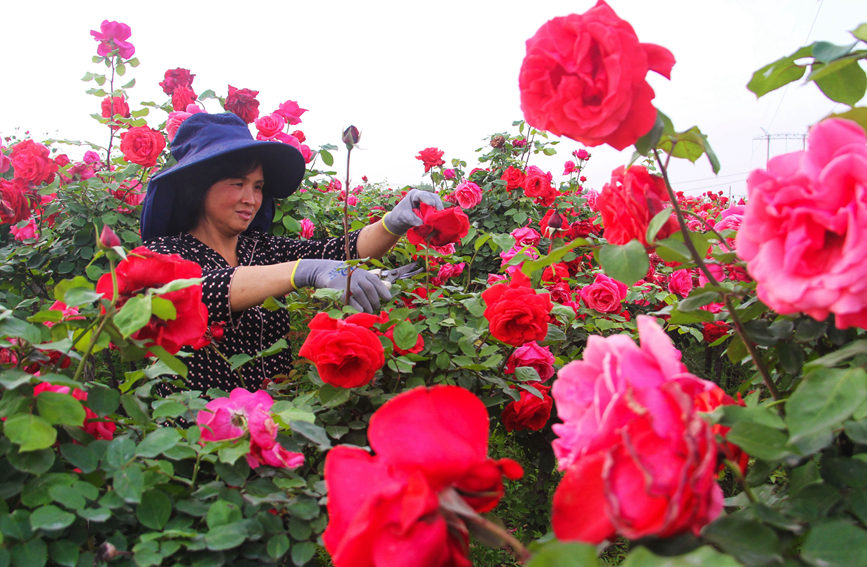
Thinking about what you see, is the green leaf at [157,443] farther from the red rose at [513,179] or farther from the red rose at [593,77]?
the red rose at [513,179]

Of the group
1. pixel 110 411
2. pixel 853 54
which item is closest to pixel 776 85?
pixel 853 54

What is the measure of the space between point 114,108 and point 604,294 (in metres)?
2.85

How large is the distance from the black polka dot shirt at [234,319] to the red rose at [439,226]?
0.50m

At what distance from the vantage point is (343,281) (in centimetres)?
155

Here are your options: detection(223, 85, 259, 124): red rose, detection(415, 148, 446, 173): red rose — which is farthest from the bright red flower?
detection(415, 148, 446, 173): red rose

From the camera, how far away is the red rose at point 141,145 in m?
2.39

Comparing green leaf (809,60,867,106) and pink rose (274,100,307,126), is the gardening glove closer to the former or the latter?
green leaf (809,60,867,106)

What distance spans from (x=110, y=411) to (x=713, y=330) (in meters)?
2.04

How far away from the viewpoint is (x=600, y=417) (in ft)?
1.39

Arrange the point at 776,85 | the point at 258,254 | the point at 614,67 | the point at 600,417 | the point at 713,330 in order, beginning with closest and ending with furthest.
Answer: the point at 600,417
the point at 614,67
the point at 776,85
the point at 713,330
the point at 258,254

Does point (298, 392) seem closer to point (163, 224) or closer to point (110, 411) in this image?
point (110, 411)

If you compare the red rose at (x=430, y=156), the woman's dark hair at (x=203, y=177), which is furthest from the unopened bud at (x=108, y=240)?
the red rose at (x=430, y=156)

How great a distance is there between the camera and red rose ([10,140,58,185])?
101 inches

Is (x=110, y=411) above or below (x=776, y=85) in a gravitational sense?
below
